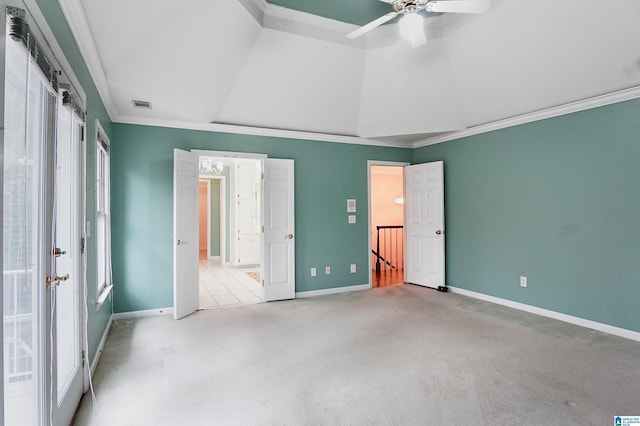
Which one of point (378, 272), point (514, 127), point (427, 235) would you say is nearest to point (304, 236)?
point (427, 235)

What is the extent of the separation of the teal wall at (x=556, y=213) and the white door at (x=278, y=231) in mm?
2617

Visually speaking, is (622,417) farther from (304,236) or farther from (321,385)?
(304,236)

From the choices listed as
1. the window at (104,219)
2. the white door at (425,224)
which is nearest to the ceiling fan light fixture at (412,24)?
the white door at (425,224)

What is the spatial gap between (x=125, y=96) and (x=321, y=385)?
3.49 m

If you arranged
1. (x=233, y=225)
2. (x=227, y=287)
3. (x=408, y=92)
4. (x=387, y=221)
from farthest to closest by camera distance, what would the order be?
1. (x=387, y=221)
2. (x=233, y=225)
3. (x=227, y=287)
4. (x=408, y=92)

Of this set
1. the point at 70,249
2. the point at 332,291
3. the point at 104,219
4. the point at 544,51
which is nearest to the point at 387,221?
the point at 332,291

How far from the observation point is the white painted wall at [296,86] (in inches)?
152

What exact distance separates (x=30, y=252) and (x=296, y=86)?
11.2 feet

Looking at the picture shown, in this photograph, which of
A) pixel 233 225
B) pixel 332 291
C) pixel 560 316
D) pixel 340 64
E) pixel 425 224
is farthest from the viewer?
pixel 233 225

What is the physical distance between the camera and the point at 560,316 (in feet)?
13.5

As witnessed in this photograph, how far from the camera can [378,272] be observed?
7.27m

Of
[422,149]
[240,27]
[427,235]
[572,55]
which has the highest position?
[240,27]

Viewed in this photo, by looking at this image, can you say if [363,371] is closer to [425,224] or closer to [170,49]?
[170,49]

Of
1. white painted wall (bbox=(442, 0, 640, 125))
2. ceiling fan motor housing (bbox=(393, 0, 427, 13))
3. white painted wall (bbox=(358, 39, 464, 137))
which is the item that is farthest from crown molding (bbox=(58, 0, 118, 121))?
white painted wall (bbox=(442, 0, 640, 125))
